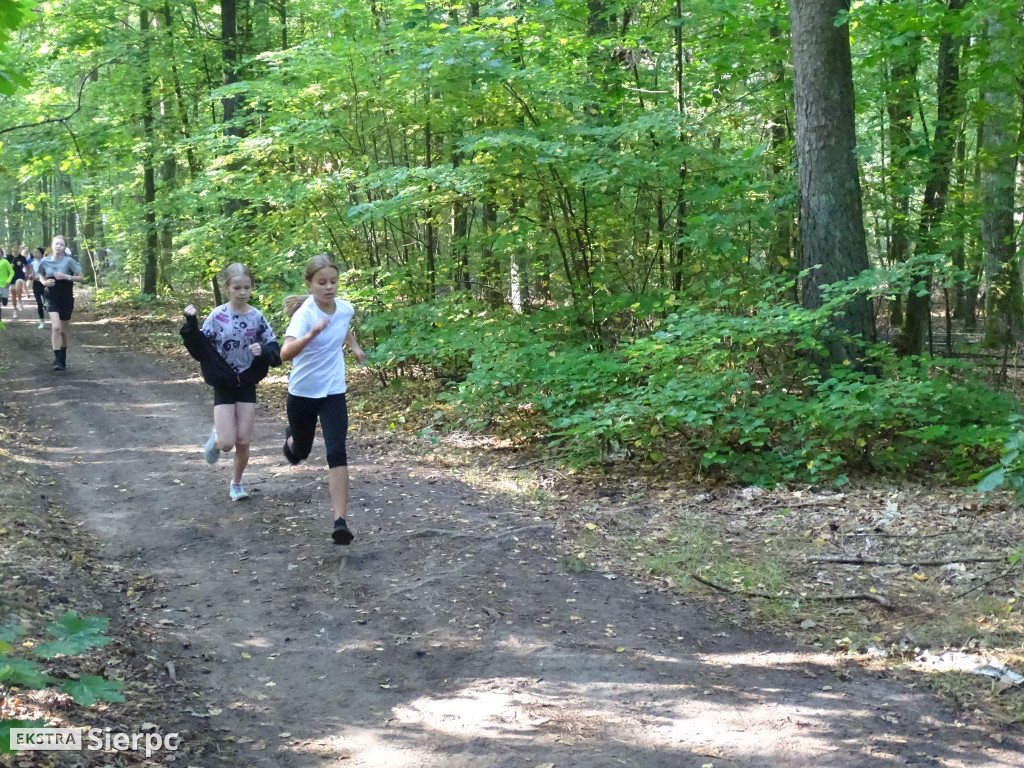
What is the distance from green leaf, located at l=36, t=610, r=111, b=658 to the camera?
8.44 ft

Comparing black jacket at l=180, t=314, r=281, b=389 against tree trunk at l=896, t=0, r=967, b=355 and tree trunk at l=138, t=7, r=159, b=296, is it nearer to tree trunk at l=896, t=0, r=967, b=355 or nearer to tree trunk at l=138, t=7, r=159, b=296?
tree trunk at l=896, t=0, r=967, b=355

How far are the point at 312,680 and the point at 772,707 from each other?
229 centimetres

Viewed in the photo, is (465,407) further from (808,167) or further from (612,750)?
(612,750)

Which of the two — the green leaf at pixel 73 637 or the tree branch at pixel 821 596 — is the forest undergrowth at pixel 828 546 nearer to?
the tree branch at pixel 821 596

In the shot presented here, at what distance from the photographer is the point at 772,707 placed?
13.4 feet

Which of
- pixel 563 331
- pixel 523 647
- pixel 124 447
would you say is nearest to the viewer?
pixel 523 647

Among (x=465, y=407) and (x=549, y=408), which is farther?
(x=465, y=407)

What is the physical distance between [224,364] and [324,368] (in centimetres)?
120

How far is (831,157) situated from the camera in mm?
8281

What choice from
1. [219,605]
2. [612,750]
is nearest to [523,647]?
[612,750]

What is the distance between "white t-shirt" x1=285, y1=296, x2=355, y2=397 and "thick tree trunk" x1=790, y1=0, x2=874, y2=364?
4732 mm

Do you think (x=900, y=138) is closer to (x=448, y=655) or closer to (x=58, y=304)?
(x=448, y=655)

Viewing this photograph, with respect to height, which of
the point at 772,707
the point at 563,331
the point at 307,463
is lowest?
the point at 772,707

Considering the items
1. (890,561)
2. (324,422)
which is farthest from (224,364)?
(890,561)
